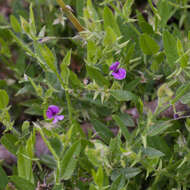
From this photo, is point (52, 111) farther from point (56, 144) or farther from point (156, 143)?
point (156, 143)

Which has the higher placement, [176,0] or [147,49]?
[176,0]

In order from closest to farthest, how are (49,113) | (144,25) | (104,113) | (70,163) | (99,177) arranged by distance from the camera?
(99,177) < (70,163) < (49,113) < (144,25) < (104,113)

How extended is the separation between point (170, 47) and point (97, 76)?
34cm

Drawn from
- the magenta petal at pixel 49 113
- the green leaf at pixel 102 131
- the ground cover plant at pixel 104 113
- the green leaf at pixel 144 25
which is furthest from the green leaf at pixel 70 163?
the green leaf at pixel 144 25

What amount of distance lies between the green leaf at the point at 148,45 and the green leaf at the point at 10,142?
0.72 metres

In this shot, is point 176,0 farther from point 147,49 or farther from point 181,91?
point 181,91

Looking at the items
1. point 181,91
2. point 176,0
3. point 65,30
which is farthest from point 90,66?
point 65,30

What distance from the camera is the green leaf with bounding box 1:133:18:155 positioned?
4.85ft

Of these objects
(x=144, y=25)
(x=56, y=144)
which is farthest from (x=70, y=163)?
(x=144, y=25)

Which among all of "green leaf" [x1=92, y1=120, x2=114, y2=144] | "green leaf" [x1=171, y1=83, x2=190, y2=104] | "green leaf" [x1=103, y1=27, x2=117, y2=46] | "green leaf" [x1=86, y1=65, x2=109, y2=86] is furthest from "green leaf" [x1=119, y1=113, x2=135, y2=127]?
"green leaf" [x1=103, y1=27, x2=117, y2=46]

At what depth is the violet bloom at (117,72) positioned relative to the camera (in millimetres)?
1492

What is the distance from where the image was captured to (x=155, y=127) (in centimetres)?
135

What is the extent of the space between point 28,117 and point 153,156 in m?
1.15

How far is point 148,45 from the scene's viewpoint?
156cm
